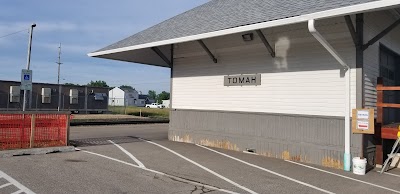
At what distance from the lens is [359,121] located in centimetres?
882

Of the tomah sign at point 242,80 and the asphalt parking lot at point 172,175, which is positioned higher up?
the tomah sign at point 242,80

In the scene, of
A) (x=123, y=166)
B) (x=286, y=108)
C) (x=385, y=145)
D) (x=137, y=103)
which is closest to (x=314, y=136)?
(x=286, y=108)

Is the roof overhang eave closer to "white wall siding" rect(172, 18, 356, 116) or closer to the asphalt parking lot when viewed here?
"white wall siding" rect(172, 18, 356, 116)

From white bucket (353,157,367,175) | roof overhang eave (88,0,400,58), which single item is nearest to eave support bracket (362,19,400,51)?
roof overhang eave (88,0,400,58)

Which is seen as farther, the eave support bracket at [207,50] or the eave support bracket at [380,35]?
the eave support bracket at [207,50]

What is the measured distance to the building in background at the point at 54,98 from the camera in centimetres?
3291

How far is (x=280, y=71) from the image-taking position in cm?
1095

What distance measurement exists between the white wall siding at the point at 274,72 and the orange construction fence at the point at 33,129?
184 inches

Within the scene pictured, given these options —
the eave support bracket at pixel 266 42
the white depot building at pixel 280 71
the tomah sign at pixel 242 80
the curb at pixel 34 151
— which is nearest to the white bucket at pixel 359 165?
the white depot building at pixel 280 71

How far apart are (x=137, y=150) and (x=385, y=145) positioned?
744 centimetres

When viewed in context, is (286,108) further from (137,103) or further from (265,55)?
(137,103)

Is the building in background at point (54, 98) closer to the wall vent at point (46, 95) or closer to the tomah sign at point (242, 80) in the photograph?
the wall vent at point (46, 95)

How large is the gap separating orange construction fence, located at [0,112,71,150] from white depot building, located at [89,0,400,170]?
351 cm

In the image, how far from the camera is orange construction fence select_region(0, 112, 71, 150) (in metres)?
10.1
